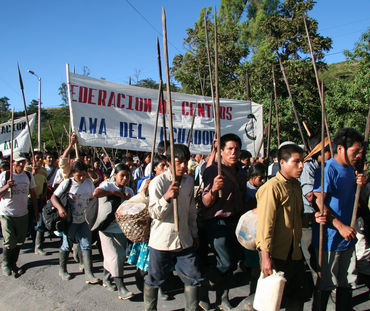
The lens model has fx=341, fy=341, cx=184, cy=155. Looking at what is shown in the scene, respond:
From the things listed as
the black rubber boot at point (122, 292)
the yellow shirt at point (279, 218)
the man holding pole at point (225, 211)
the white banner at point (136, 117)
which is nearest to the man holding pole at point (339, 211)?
the yellow shirt at point (279, 218)

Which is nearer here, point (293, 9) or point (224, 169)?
point (224, 169)

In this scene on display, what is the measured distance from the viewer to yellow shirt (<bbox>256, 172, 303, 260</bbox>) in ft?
8.29

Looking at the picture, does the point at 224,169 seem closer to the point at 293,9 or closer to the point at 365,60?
the point at 365,60

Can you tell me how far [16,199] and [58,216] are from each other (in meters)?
0.88

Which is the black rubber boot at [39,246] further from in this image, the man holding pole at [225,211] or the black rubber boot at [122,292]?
the man holding pole at [225,211]

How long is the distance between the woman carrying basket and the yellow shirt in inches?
73.2

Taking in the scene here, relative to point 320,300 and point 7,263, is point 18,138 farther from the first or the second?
point 320,300

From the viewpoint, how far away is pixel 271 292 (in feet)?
7.84

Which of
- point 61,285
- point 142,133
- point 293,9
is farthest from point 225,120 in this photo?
point 293,9

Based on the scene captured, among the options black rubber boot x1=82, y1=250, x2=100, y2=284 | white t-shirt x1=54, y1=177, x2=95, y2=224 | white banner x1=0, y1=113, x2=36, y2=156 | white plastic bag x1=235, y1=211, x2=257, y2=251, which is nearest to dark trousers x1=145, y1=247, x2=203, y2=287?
white plastic bag x1=235, y1=211, x2=257, y2=251

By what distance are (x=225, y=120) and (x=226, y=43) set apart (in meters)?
16.3

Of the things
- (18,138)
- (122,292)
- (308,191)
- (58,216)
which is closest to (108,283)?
(122,292)

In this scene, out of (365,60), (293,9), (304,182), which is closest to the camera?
(304,182)

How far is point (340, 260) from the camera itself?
113 inches
